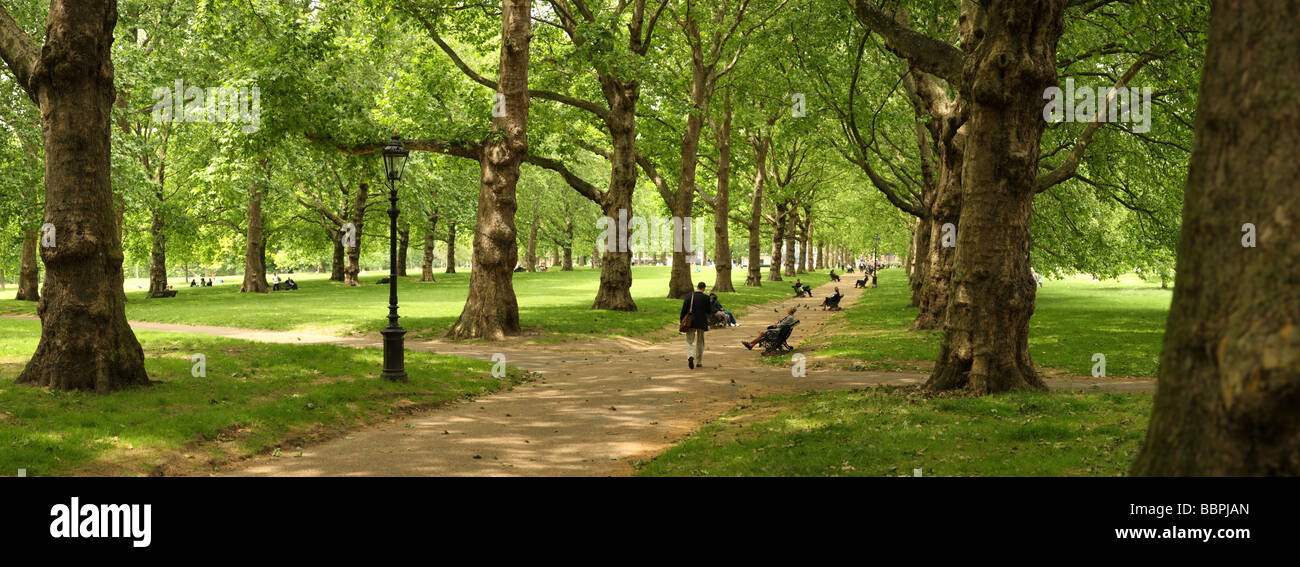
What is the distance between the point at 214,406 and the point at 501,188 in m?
10.3

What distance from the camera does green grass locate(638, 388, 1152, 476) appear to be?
7.32 meters

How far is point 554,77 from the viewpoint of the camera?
28.0 meters

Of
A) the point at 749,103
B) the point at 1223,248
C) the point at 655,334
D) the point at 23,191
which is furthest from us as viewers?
the point at 749,103

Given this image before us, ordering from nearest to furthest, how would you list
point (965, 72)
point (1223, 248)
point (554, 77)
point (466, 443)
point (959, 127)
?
1. point (1223, 248)
2. point (466, 443)
3. point (965, 72)
4. point (959, 127)
5. point (554, 77)

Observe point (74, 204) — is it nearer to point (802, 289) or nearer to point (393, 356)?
point (393, 356)

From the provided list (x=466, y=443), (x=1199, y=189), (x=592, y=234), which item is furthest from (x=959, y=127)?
(x=592, y=234)

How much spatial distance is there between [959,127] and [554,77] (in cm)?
1466

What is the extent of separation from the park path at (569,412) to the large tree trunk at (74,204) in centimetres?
394

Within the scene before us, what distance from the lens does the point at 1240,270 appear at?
3943 mm

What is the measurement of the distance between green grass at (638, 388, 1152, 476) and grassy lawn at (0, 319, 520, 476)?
4853 millimetres

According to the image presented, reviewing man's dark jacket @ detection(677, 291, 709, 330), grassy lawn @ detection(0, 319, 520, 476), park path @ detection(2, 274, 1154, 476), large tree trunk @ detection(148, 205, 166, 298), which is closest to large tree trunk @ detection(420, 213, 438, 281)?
large tree trunk @ detection(148, 205, 166, 298)

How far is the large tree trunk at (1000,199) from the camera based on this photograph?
10.3m

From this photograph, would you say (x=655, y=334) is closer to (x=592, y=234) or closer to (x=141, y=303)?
(x=141, y=303)

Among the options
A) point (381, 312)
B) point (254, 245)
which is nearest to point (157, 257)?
point (254, 245)
